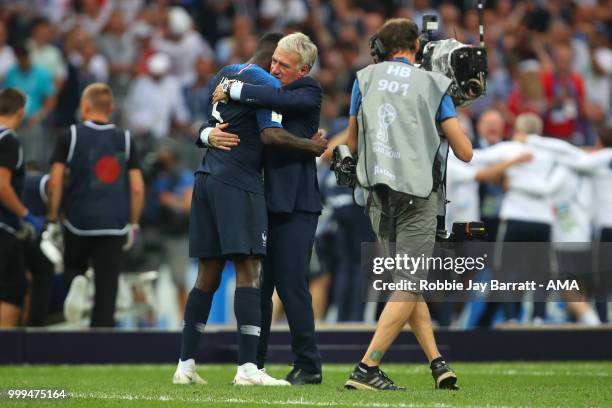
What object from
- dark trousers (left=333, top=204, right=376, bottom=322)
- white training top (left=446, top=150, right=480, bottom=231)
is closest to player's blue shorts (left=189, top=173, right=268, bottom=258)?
white training top (left=446, top=150, right=480, bottom=231)

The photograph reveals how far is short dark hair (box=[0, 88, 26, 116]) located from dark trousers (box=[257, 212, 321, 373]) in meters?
3.86

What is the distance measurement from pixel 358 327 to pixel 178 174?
191 inches

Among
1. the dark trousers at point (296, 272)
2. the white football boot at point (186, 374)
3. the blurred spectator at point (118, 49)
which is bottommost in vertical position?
the white football boot at point (186, 374)

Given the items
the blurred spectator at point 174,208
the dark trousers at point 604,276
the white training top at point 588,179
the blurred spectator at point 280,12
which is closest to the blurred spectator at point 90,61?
the blurred spectator at point 174,208

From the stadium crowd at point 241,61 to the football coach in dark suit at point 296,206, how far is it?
5227 mm

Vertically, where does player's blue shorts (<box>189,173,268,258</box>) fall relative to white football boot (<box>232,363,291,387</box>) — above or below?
above

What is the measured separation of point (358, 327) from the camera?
1284 centimetres

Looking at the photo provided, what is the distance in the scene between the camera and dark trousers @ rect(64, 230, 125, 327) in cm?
1244

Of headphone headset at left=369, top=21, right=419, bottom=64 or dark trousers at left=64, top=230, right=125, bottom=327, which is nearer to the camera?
headphone headset at left=369, top=21, right=419, bottom=64

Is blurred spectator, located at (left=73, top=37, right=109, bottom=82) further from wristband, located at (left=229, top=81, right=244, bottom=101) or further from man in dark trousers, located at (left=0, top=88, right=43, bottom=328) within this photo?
wristband, located at (left=229, top=81, right=244, bottom=101)

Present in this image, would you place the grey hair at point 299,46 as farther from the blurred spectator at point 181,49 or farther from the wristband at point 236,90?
the blurred spectator at point 181,49

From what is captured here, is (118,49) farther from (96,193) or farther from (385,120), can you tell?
(385,120)

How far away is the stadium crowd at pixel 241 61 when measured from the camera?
1608 cm

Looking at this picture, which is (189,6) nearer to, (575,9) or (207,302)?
(575,9)
